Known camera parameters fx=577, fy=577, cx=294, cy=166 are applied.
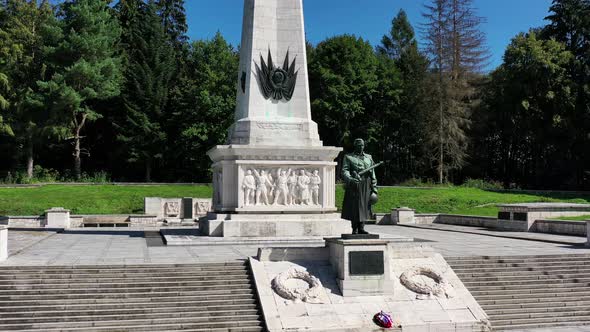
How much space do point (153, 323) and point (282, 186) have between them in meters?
8.65

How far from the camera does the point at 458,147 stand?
46969 millimetres

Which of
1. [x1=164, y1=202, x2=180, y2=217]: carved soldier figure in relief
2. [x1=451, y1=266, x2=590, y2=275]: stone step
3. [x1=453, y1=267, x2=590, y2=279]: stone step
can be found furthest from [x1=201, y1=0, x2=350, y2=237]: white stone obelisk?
[x1=164, y1=202, x2=180, y2=217]: carved soldier figure in relief

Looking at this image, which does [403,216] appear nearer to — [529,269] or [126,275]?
[529,269]

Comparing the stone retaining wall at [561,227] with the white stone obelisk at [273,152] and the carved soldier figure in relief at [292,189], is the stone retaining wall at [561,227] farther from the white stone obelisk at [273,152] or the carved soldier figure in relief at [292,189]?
the carved soldier figure in relief at [292,189]

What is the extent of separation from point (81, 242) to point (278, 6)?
32.3 feet

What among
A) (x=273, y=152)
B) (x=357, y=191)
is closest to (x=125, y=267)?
(x=357, y=191)

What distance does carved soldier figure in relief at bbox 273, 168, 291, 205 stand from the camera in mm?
17984

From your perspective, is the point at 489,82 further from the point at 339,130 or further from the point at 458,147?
the point at 339,130

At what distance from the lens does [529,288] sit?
39.7 feet

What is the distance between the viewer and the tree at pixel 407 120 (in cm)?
5010

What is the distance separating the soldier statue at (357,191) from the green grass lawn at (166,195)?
19312mm

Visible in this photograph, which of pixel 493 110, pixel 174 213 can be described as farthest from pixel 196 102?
pixel 493 110

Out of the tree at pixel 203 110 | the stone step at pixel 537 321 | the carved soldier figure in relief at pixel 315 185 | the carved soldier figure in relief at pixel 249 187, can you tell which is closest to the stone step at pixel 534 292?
the stone step at pixel 537 321

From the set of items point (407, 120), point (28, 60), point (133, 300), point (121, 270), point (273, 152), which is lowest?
point (133, 300)
